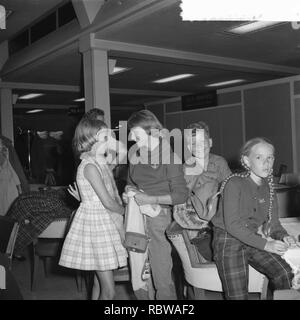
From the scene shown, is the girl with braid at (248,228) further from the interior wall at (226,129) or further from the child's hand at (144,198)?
the interior wall at (226,129)

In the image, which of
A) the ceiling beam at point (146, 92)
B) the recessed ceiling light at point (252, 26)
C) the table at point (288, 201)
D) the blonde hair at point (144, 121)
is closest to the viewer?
the blonde hair at point (144, 121)

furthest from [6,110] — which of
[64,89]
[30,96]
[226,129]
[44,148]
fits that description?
[226,129]

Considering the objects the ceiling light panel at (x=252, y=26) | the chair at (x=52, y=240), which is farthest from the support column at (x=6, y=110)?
the chair at (x=52, y=240)

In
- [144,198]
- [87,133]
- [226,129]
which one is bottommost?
[144,198]

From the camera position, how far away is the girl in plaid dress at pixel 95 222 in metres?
2.21

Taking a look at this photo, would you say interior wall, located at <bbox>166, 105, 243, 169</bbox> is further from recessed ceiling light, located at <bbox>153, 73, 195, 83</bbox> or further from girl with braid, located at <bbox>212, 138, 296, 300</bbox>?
girl with braid, located at <bbox>212, 138, 296, 300</bbox>

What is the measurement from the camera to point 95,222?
→ 2.25 metres

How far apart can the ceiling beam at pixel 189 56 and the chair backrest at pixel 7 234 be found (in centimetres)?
380

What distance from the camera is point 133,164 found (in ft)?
7.97

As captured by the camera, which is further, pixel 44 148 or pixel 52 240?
pixel 44 148

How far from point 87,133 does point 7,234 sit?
27.2 inches

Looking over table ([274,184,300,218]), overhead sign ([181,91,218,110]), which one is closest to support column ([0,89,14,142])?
overhead sign ([181,91,218,110])

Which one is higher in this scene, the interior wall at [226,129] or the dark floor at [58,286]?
the interior wall at [226,129]

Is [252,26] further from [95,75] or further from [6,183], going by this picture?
[6,183]
